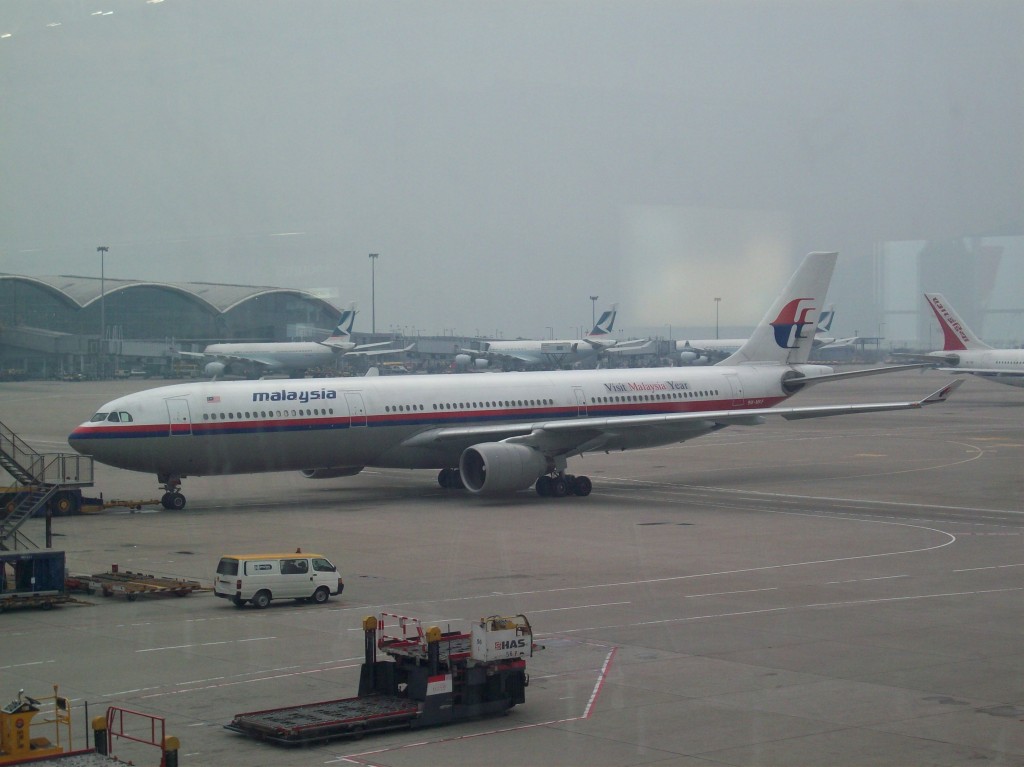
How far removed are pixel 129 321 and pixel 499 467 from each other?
13255 millimetres

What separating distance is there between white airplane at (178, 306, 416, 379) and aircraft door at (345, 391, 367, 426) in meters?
8.79

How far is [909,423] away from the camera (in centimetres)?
6706

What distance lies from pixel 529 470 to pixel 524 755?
902 inches

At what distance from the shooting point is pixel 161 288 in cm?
4041

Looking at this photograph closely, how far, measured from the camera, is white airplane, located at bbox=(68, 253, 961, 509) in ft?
110

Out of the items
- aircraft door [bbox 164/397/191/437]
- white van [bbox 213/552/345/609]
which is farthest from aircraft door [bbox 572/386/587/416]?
white van [bbox 213/552/345/609]

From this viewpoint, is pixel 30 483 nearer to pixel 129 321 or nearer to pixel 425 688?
pixel 129 321

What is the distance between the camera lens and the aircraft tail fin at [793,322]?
44500 millimetres

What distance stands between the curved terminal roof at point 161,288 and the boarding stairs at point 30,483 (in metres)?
4.98

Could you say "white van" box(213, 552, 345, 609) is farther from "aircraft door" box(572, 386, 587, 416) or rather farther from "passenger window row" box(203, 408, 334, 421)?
"aircraft door" box(572, 386, 587, 416)

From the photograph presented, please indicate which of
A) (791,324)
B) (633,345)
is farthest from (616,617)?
(633,345)


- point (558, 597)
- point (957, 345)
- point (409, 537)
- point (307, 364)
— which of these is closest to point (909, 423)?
point (957, 345)

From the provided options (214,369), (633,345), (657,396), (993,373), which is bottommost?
(657,396)

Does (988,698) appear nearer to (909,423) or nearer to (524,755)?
(524,755)
